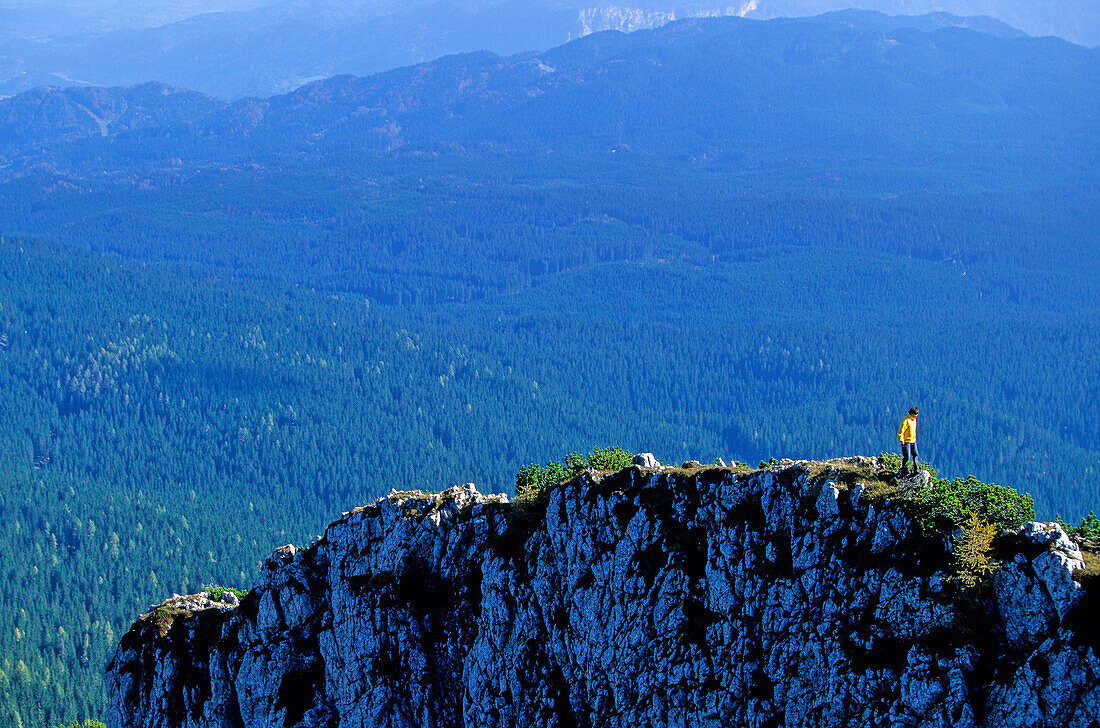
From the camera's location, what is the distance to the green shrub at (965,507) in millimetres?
31078

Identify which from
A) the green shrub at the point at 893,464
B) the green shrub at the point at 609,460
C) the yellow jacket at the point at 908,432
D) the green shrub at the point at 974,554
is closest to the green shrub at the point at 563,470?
the green shrub at the point at 609,460

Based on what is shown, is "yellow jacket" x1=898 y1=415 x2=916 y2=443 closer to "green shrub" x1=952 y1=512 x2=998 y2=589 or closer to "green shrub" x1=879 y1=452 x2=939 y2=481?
"green shrub" x1=879 y1=452 x2=939 y2=481

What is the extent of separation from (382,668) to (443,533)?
553 cm

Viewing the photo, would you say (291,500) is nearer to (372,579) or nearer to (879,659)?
(372,579)

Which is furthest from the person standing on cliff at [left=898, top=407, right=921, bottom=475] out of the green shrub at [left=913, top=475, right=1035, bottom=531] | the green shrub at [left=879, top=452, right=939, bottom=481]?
the green shrub at [left=913, top=475, right=1035, bottom=531]

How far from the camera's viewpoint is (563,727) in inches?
1492

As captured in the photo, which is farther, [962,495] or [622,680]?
[622,680]

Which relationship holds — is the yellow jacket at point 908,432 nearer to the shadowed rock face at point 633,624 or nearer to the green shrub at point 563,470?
the shadowed rock face at point 633,624

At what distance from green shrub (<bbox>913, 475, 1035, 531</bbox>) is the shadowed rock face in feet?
2.36

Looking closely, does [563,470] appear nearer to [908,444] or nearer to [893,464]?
[893,464]

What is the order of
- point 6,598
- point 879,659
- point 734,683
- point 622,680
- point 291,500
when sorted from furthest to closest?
point 291,500 < point 6,598 < point 622,680 < point 734,683 < point 879,659

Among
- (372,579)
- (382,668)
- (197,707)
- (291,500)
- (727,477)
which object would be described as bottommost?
(291,500)

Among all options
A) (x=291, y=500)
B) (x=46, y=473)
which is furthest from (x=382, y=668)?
(x=46, y=473)

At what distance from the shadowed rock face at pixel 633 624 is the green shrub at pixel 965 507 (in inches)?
28.4
